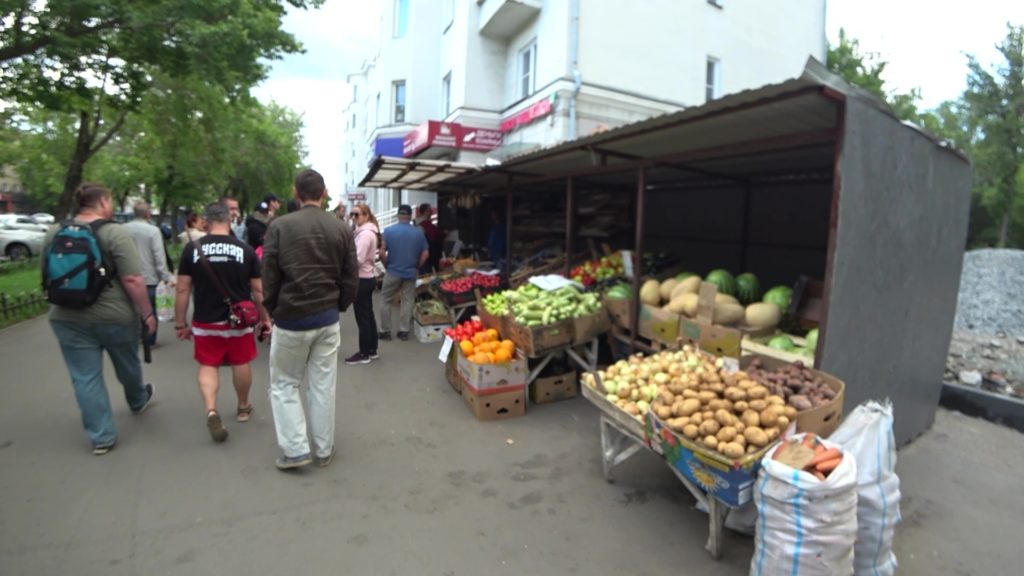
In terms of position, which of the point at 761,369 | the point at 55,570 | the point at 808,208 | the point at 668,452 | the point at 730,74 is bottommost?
the point at 55,570

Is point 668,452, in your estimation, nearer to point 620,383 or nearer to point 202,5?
point 620,383


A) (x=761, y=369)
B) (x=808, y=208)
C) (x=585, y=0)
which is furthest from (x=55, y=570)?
(x=585, y=0)

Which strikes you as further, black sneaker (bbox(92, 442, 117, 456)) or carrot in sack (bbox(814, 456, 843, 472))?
black sneaker (bbox(92, 442, 117, 456))

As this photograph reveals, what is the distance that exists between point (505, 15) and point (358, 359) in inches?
425

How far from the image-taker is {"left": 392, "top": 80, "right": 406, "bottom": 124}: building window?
67.1ft

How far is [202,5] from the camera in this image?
7668 millimetres

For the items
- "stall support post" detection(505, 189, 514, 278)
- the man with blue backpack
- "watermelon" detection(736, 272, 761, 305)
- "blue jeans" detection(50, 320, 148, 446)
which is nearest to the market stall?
"watermelon" detection(736, 272, 761, 305)

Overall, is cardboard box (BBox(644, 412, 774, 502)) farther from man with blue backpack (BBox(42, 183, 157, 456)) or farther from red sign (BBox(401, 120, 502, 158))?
red sign (BBox(401, 120, 502, 158))

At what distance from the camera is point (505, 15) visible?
13.4 m

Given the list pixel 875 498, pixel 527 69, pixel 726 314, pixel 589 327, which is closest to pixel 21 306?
pixel 589 327

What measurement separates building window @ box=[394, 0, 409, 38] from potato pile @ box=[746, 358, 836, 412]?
67.6 feet

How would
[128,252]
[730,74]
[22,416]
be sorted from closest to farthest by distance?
1. [128,252]
2. [22,416]
3. [730,74]

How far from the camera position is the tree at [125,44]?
7160 millimetres

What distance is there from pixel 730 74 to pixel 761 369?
43.1 feet
